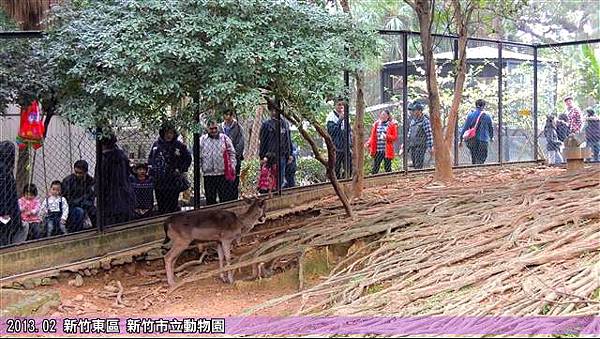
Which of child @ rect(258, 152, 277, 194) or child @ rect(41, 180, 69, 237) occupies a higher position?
child @ rect(258, 152, 277, 194)

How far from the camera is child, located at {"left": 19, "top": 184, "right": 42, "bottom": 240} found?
7.91 m

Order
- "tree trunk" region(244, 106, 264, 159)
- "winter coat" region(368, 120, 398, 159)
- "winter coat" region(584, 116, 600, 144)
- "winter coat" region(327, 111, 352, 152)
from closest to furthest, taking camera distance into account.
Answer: "winter coat" region(327, 111, 352, 152) < "tree trunk" region(244, 106, 264, 159) < "winter coat" region(368, 120, 398, 159) < "winter coat" region(584, 116, 600, 144)

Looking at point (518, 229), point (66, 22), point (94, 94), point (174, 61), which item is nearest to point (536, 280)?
point (518, 229)

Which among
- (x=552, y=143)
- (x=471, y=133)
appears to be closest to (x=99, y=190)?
(x=471, y=133)

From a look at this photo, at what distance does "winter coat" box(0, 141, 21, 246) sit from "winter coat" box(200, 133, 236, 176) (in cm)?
248

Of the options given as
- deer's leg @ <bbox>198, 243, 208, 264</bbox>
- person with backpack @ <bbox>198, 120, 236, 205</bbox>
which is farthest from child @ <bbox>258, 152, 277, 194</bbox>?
deer's leg @ <bbox>198, 243, 208, 264</bbox>

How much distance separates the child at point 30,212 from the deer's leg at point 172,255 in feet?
4.40

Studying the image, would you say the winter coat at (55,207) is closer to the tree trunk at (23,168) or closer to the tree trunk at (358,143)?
the tree trunk at (23,168)

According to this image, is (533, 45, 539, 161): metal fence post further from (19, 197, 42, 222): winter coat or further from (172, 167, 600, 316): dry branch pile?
(19, 197, 42, 222): winter coat

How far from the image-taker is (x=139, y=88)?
270 inches

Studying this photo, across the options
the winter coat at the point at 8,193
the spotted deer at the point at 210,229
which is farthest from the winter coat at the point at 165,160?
the winter coat at the point at 8,193

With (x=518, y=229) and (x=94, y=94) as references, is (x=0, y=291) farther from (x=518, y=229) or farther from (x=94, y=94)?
(x=518, y=229)

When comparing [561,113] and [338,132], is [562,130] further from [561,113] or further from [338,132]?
[338,132]

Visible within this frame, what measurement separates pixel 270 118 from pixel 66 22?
12.5 feet
